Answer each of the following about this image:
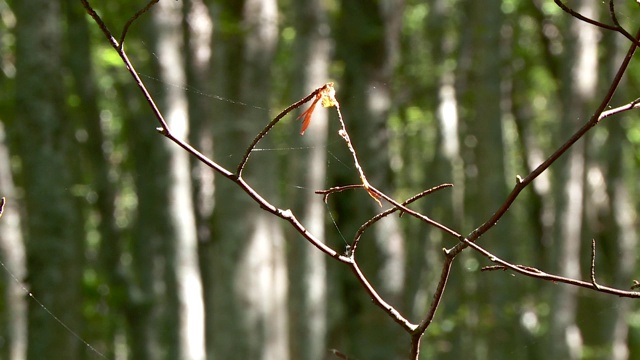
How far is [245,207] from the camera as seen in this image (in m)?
8.23

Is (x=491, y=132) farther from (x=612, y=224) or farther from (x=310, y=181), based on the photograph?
(x=310, y=181)

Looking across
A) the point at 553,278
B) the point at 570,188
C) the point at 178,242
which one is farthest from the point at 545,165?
the point at 570,188

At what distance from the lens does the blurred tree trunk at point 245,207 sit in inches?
324

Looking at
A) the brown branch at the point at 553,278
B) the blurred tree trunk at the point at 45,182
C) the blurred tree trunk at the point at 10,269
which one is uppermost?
the blurred tree trunk at the point at 10,269

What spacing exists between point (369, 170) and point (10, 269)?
5.73 meters

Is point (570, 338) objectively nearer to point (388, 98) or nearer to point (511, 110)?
point (388, 98)

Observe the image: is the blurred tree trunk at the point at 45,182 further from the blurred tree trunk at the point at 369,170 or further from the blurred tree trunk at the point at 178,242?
the blurred tree trunk at the point at 369,170

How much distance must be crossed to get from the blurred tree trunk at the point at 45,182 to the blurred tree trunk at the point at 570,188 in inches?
188

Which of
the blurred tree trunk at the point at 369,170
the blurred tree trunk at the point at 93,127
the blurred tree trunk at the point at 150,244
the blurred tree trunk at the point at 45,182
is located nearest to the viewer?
the blurred tree trunk at the point at 45,182

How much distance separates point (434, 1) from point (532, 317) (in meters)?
5.99

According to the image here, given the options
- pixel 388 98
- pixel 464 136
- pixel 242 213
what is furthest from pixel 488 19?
pixel 464 136

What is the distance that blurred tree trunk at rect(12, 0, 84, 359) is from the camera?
240 inches

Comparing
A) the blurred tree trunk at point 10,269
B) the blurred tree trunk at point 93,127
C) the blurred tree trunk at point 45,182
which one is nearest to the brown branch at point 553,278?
the blurred tree trunk at point 45,182

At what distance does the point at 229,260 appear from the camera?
831 centimetres
